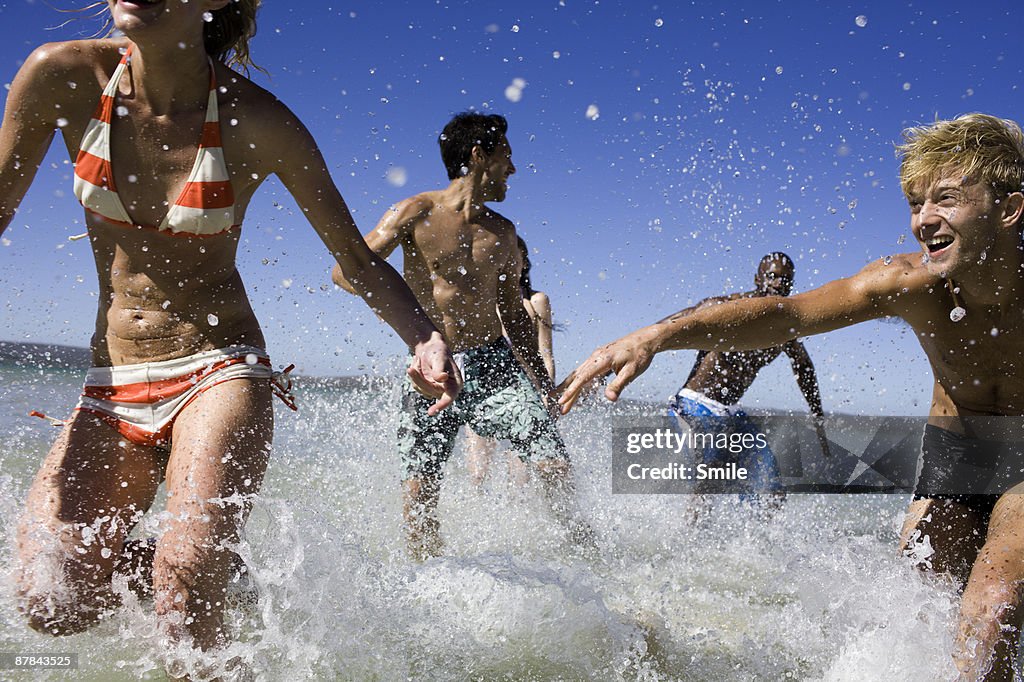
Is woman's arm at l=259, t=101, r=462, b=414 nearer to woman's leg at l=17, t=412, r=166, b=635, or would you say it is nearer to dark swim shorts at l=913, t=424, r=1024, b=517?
woman's leg at l=17, t=412, r=166, b=635

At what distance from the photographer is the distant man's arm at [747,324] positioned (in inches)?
99.7

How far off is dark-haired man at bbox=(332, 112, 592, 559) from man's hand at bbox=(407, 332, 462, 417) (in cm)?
181

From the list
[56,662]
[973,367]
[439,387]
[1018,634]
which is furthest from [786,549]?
[56,662]

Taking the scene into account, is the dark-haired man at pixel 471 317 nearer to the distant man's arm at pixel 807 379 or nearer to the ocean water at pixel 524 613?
the ocean water at pixel 524 613

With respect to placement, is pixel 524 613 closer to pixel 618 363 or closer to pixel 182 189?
pixel 618 363

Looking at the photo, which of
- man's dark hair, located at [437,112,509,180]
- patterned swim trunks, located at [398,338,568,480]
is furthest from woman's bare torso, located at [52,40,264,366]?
man's dark hair, located at [437,112,509,180]

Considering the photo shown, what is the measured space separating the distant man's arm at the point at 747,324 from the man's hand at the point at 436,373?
1.45 ft

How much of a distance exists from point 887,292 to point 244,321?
6.55 feet

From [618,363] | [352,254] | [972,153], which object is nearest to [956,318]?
[972,153]

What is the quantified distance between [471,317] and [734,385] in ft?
6.06

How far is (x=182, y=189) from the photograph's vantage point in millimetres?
2189

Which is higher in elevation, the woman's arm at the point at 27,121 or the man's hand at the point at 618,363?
the woman's arm at the point at 27,121

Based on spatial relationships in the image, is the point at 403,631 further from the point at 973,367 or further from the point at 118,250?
the point at 973,367

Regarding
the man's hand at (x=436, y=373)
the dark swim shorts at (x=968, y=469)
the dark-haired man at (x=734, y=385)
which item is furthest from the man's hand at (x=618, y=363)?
the dark-haired man at (x=734, y=385)
